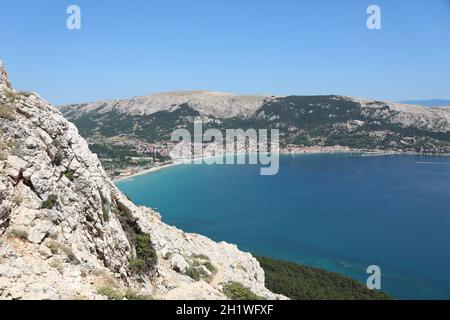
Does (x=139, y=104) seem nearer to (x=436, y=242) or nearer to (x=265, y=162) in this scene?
(x=265, y=162)

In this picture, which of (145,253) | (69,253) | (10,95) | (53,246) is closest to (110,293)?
(69,253)

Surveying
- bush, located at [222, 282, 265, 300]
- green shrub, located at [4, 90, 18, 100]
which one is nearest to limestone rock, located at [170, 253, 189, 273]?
bush, located at [222, 282, 265, 300]

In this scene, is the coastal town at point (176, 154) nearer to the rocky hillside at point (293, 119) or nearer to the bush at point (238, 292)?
the rocky hillside at point (293, 119)

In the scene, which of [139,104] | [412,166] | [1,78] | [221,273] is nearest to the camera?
[1,78]

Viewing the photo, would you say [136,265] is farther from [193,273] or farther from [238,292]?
[238,292]

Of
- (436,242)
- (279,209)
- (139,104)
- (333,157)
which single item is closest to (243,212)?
(279,209)
